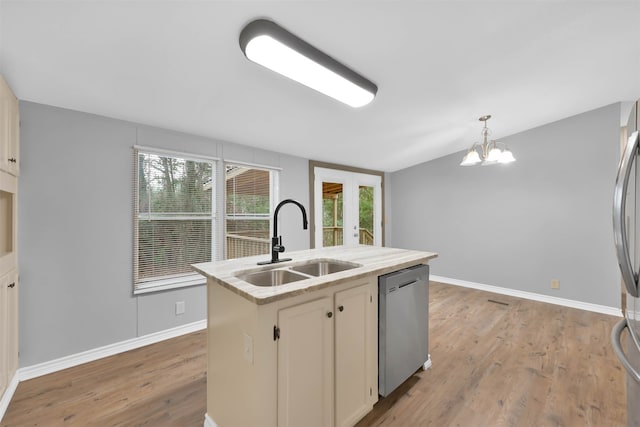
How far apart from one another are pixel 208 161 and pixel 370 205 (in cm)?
320

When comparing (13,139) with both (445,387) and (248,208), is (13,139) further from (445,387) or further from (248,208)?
(445,387)

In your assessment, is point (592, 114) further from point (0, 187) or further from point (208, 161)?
point (0, 187)

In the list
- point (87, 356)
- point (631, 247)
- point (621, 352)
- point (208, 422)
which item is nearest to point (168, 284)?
point (87, 356)

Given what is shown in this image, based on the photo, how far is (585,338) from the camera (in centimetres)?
280

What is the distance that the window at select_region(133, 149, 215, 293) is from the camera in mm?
2637

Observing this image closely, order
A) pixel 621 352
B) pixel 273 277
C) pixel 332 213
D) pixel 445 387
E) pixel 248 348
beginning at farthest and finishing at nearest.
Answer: pixel 332 213, pixel 445 387, pixel 273 277, pixel 248 348, pixel 621 352

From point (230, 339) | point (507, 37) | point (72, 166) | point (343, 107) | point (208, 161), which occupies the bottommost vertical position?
point (230, 339)

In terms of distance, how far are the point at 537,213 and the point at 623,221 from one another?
12.4 feet

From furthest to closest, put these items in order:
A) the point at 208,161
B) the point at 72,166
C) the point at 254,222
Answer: the point at 254,222 < the point at 208,161 < the point at 72,166

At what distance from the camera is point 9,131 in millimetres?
1805

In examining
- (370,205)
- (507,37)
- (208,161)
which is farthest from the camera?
(370,205)

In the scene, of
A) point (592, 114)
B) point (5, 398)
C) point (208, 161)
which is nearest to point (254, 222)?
point (208, 161)

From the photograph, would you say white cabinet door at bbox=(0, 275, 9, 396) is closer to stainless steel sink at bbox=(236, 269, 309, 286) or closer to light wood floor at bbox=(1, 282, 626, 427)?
light wood floor at bbox=(1, 282, 626, 427)

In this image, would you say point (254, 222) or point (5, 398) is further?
point (254, 222)
